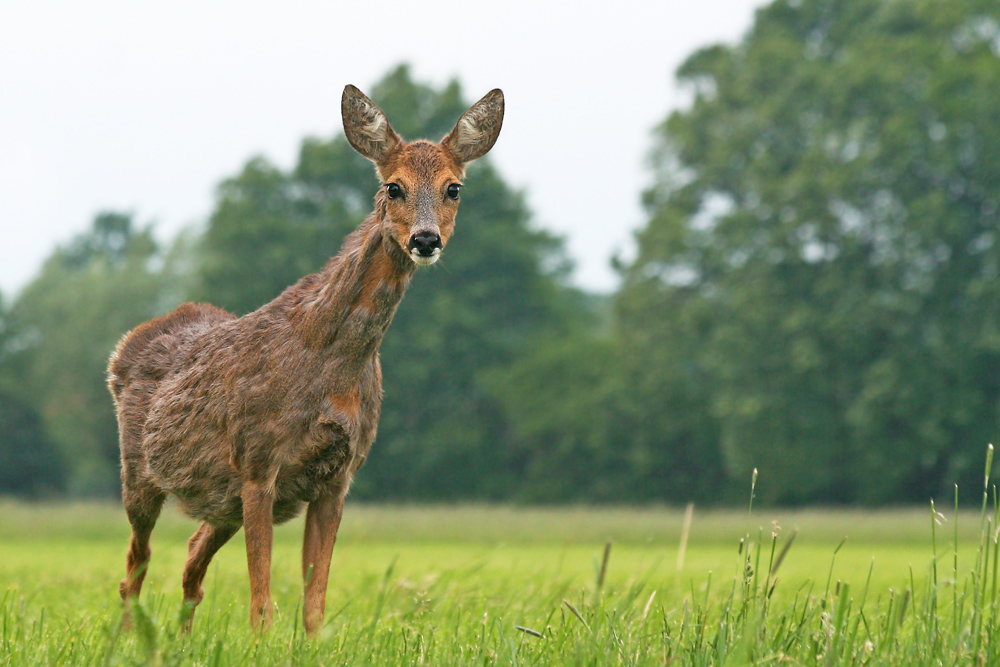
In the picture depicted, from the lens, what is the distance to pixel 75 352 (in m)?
53.3

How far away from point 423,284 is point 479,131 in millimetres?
34299

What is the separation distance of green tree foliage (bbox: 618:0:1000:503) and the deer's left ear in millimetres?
26715

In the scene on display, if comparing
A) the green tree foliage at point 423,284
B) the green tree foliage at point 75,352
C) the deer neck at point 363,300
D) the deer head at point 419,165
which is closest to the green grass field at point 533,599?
the deer neck at point 363,300

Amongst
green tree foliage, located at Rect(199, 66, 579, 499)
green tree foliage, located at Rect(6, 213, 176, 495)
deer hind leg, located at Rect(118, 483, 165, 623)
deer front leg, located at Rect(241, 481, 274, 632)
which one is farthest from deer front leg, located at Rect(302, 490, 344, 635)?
green tree foliage, located at Rect(6, 213, 176, 495)

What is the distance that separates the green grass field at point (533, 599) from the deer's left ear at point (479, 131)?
2.05 m

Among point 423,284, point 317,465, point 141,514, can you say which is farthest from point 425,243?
point 423,284

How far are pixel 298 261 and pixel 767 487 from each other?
58.5ft

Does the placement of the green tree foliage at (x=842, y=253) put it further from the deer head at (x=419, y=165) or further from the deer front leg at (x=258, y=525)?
the deer front leg at (x=258, y=525)

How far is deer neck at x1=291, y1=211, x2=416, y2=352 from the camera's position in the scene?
5.45 meters

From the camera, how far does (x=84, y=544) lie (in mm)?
21906

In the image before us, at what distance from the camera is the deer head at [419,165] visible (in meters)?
5.24

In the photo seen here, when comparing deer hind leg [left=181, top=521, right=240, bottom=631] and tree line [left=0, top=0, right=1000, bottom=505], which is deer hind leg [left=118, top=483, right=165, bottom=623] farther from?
tree line [left=0, top=0, right=1000, bottom=505]

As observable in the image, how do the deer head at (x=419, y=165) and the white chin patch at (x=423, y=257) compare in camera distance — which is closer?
the white chin patch at (x=423, y=257)

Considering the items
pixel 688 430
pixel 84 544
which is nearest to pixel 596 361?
pixel 688 430
